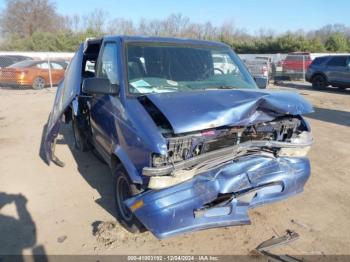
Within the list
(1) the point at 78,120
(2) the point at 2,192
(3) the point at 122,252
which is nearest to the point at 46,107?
(1) the point at 78,120

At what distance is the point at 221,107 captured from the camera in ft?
11.1

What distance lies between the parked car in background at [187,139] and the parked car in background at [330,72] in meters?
14.8

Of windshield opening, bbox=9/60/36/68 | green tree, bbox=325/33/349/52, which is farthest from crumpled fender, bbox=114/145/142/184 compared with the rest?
green tree, bbox=325/33/349/52

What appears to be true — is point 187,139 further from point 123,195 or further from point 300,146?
point 300,146

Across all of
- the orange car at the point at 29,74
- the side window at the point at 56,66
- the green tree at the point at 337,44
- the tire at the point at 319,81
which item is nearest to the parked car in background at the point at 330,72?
the tire at the point at 319,81

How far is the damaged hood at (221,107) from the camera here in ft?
10.5

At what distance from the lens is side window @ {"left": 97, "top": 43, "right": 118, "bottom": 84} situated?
4339mm

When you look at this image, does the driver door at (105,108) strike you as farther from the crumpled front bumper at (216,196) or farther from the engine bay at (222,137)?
the crumpled front bumper at (216,196)

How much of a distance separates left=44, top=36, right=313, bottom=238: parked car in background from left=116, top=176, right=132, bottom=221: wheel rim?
0.01 meters

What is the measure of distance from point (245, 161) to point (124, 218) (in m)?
1.41

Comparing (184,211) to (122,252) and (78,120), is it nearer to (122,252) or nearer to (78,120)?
(122,252)

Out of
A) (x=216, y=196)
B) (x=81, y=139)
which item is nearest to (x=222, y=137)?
(x=216, y=196)

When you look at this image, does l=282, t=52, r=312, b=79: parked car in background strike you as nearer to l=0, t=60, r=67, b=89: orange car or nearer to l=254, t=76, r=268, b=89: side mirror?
l=0, t=60, r=67, b=89: orange car

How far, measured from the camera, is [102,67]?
194 inches
